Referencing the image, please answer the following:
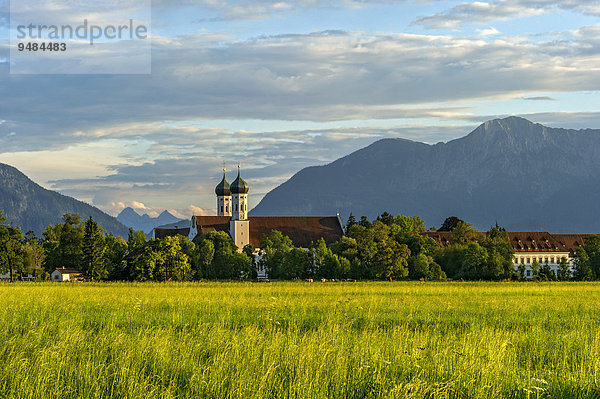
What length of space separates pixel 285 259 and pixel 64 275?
40267mm

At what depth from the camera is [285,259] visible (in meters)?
119

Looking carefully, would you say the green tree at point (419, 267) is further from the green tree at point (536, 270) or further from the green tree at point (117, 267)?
the green tree at point (117, 267)

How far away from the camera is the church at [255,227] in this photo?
599 ft

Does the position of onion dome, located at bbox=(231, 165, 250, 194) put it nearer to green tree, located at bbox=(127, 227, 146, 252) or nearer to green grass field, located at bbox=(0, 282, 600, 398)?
green tree, located at bbox=(127, 227, 146, 252)

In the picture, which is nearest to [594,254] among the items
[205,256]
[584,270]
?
[584,270]

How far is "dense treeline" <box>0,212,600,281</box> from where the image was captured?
316 feet

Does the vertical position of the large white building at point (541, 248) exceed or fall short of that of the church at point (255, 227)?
it falls short

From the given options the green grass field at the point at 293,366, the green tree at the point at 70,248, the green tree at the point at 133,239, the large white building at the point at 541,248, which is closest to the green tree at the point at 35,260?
the green tree at the point at 70,248

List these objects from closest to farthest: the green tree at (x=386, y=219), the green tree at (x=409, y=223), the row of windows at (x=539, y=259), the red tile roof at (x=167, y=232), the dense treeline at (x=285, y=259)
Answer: the dense treeline at (x=285, y=259) < the green tree at (x=386, y=219) < the green tree at (x=409, y=223) < the red tile roof at (x=167, y=232) < the row of windows at (x=539, y=259)

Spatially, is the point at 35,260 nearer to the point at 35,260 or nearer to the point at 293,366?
the point at 35,260

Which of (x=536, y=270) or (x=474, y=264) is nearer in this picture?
(x=474, y=264)

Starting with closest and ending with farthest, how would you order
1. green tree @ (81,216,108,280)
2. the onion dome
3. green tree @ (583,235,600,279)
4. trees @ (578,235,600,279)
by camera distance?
green tree @ (81,216,108,280)
trees @ (578,235,600,279)
green tree @ (583,235,600,279)
the onion dome

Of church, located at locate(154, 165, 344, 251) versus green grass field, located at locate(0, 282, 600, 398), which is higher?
church, located at locate(154, 165, 344, 251)

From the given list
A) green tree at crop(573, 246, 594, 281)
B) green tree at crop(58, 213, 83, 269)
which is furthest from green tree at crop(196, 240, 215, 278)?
green tree at crop(573, 246, 594, 281)
